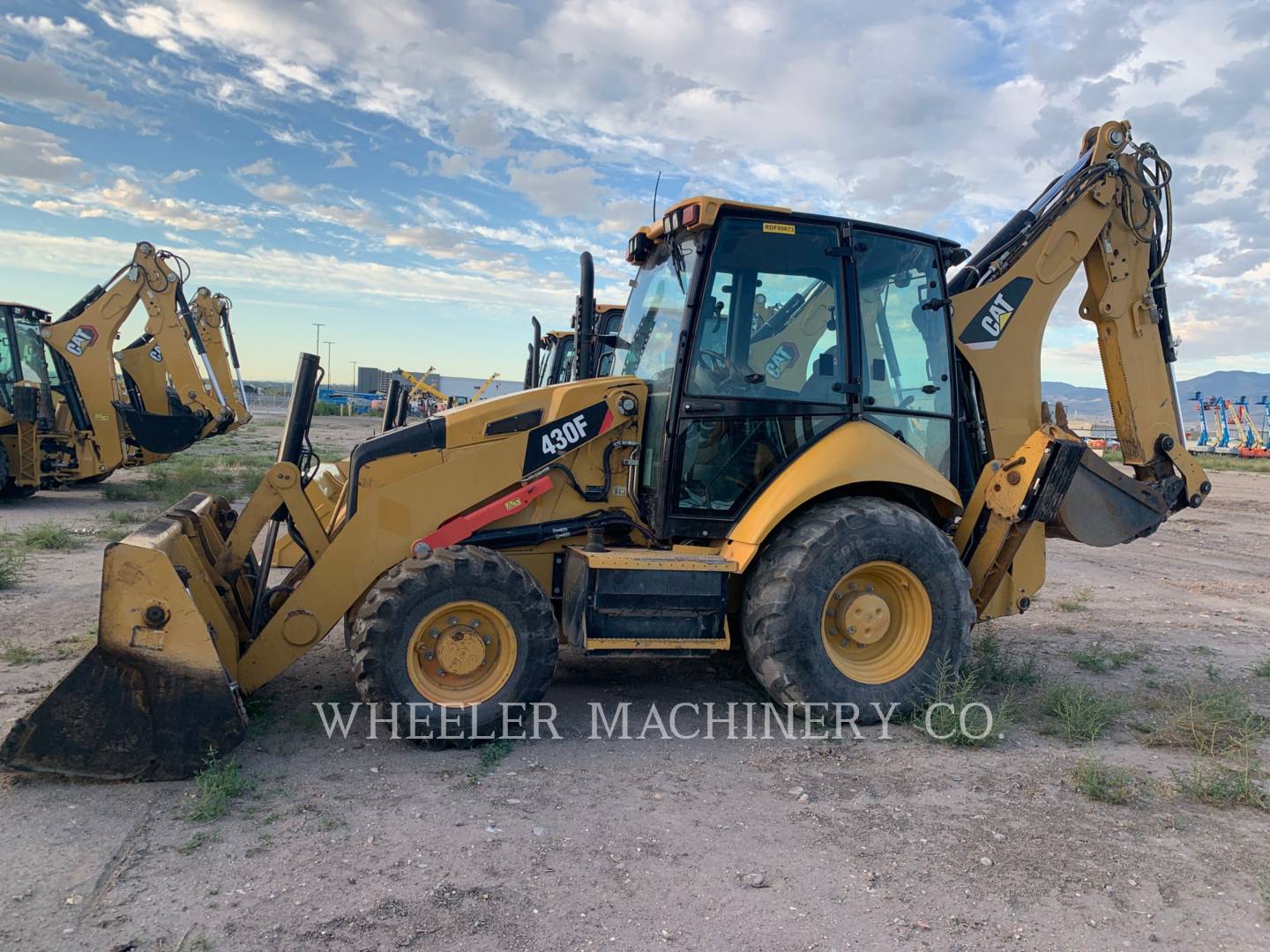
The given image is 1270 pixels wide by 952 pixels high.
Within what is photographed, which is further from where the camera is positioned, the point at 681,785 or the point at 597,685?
the point at 597,685

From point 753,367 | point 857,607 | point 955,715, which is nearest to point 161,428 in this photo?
point 753,367

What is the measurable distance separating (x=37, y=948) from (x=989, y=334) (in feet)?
18.8

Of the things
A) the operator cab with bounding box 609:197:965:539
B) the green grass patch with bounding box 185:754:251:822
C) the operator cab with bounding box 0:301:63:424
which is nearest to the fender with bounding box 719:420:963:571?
the operator cab with bounding box 609:197:965:539

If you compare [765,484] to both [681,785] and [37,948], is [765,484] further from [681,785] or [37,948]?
[37,948]

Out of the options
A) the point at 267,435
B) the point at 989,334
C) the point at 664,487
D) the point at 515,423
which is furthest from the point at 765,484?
the point at 267,435

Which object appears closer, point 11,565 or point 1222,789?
point 1222,789

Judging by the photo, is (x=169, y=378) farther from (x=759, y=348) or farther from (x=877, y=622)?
A: (x=877, y=622)

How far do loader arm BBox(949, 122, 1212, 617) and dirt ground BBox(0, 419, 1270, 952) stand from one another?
1182 mm

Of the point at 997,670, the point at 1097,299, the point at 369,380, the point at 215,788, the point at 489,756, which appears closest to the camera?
the point at 215,788

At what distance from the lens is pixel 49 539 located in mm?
9383

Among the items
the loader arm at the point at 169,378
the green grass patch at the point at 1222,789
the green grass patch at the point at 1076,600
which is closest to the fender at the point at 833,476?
the green grass patch at the point at 1222,789

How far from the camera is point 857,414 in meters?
5.18

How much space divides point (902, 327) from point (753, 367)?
3.62ft

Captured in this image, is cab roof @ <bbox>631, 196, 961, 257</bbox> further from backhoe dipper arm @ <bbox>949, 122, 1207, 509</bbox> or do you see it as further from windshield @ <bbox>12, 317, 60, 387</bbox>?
windshield @ <bbox>12, 317, 60, 387</bbox>
